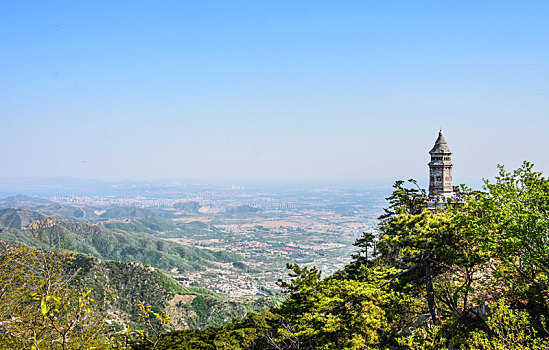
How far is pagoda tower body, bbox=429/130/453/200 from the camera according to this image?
35.6 metres

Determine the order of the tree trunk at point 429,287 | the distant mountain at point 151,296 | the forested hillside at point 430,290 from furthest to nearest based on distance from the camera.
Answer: the distant mountain at point 151,296 → the tree trunk at point 429,287 → the forested hillside at point 430,290

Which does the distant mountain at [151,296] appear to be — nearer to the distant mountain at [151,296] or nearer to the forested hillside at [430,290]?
the distant mountain at [151,296]

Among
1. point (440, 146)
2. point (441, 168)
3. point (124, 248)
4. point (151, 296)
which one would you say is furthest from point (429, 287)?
point (124, 248)

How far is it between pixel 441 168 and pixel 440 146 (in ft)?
7.36

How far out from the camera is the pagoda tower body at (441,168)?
1400 inches

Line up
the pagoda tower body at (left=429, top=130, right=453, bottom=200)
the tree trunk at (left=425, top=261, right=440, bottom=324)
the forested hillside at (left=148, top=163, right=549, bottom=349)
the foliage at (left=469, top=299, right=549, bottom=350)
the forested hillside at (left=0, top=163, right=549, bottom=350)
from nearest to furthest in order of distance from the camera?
the foliage at (left=469, top=299, right=549, bottom=350), the forested hillside at (left=0, top=163, right=549, bottom=350), the forested hillside at (left=148, top=163, right=549, bottom=349), the tree trunk at (left=425, top=261, right=440, bottom=324), the pagoda tower body at (left=429, top=130, right=453, bottom=200)

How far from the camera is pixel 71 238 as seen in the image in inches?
6722

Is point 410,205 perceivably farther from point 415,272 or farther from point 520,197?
point 520,197

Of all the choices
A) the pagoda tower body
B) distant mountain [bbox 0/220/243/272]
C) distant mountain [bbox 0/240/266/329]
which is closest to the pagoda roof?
the pagoda tower body

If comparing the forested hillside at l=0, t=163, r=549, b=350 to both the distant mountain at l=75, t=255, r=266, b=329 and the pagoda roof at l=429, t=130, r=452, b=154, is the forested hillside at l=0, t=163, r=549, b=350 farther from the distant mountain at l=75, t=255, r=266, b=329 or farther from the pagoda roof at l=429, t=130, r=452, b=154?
the distant mountain at l=75, t=255, r=266, b=329

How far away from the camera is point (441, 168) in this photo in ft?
118

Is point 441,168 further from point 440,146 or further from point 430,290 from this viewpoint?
point 430,290

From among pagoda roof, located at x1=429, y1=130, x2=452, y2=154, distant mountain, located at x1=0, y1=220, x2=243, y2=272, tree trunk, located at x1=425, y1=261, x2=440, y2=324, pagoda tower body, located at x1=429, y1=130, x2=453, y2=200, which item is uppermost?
pagoda roof, located at x1=429, y1=130, x2=452, y2=154

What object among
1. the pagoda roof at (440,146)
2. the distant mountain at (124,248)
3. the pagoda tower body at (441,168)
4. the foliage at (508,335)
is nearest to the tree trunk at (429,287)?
the foliage at (508,335)
